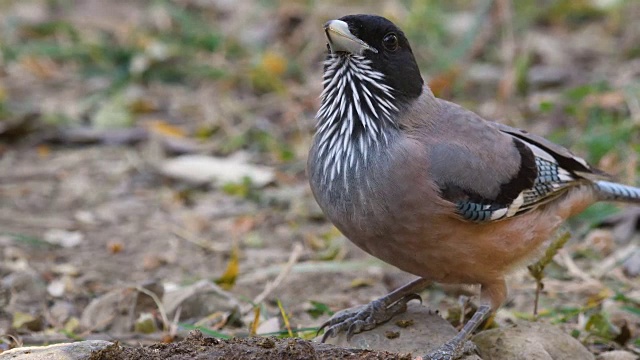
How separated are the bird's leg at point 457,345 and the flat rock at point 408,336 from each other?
0.05 m

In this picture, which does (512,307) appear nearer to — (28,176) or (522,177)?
(522,177)

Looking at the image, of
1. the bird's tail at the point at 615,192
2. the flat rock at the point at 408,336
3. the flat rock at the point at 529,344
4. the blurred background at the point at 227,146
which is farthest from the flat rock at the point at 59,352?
the bird's tail at the point at 615,192

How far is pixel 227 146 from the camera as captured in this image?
341 inches

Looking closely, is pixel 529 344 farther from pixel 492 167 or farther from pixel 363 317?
pixel 492 167

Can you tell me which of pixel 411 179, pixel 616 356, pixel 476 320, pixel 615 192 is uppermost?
pixel 411 179

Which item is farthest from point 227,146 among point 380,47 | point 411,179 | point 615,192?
point 411,179

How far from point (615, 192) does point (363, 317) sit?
195 centimetres

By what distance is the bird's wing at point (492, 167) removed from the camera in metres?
4.59

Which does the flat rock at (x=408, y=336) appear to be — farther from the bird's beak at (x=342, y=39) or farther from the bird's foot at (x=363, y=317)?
the bird's beak at (x=342, y=39)

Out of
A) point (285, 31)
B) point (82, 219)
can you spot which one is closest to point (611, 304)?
point (82, 219)

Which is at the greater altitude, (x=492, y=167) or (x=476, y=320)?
(x=492, y=167)

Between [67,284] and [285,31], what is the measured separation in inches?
220

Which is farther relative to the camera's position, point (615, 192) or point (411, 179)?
point (615, 192)

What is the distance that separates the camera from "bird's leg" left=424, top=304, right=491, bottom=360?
4.23 metres
